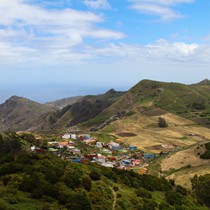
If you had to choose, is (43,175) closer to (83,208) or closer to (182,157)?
(83,208)

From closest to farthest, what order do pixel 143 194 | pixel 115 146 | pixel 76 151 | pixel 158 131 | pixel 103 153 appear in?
pixel 143 194 < pixel 76 151 < pixel 103 153 < pixel 115 146 < pixel 158 131

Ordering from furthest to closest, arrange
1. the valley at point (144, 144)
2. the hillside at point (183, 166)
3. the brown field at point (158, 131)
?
1. the brown field at point (158, 131)
2. the valley at point (144, 144)
3. the hillside at point (183, 166)

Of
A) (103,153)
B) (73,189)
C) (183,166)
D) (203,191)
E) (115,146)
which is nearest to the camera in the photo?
(73,189)

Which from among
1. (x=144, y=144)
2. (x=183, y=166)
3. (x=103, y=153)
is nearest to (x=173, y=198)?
(x=183, y=166)

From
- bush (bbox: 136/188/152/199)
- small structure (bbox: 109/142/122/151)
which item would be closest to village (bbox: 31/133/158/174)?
small structure (bbox: 109/142/122/151)

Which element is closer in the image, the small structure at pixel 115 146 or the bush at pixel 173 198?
the bush at pixel 173 198

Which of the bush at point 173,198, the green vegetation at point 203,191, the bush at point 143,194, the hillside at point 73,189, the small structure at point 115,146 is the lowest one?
the small structure at point 115,146

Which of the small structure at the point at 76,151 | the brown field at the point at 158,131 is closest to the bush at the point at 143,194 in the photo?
the small structure at the point at 76,151

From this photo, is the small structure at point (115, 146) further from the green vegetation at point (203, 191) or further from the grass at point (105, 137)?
the green vegetation at point (203, 191)

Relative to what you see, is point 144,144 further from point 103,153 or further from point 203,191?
point 203,191
